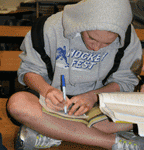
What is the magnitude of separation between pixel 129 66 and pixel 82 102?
38 cm

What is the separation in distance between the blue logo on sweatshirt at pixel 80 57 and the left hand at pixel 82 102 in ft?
0.53

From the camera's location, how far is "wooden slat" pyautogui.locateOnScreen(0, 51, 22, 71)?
171 cm

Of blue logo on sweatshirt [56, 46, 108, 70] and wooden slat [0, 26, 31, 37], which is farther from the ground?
blue logo on sweatshirt [56, 46, 108, 70]

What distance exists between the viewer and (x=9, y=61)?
1.80 m

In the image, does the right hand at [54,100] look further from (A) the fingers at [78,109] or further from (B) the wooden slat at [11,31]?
(B) the wooden slat at [11,31]

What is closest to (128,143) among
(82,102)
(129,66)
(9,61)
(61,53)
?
(82,102)

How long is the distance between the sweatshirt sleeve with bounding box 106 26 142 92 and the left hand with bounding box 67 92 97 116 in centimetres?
20

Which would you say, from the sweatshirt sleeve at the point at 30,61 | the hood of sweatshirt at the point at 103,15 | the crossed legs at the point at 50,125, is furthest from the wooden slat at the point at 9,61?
the hood of sweatshirt at the point at 103,15

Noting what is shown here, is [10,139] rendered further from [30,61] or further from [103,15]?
[103,15]

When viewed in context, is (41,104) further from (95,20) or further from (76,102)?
(95,20)

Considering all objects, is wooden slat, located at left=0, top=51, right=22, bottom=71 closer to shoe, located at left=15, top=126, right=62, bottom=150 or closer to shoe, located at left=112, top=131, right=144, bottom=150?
shoe, located at left=15, top=126, right=62, bottom=150

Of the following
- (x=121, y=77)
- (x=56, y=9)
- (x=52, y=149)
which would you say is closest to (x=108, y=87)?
(x=121, y=77)

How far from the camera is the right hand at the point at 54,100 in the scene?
2.78 feet

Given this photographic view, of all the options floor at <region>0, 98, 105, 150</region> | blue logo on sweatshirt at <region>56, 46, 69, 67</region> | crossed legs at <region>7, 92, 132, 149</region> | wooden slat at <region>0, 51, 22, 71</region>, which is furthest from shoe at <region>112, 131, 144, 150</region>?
wooden slat at <region>0, 51, 22, 71</region>
